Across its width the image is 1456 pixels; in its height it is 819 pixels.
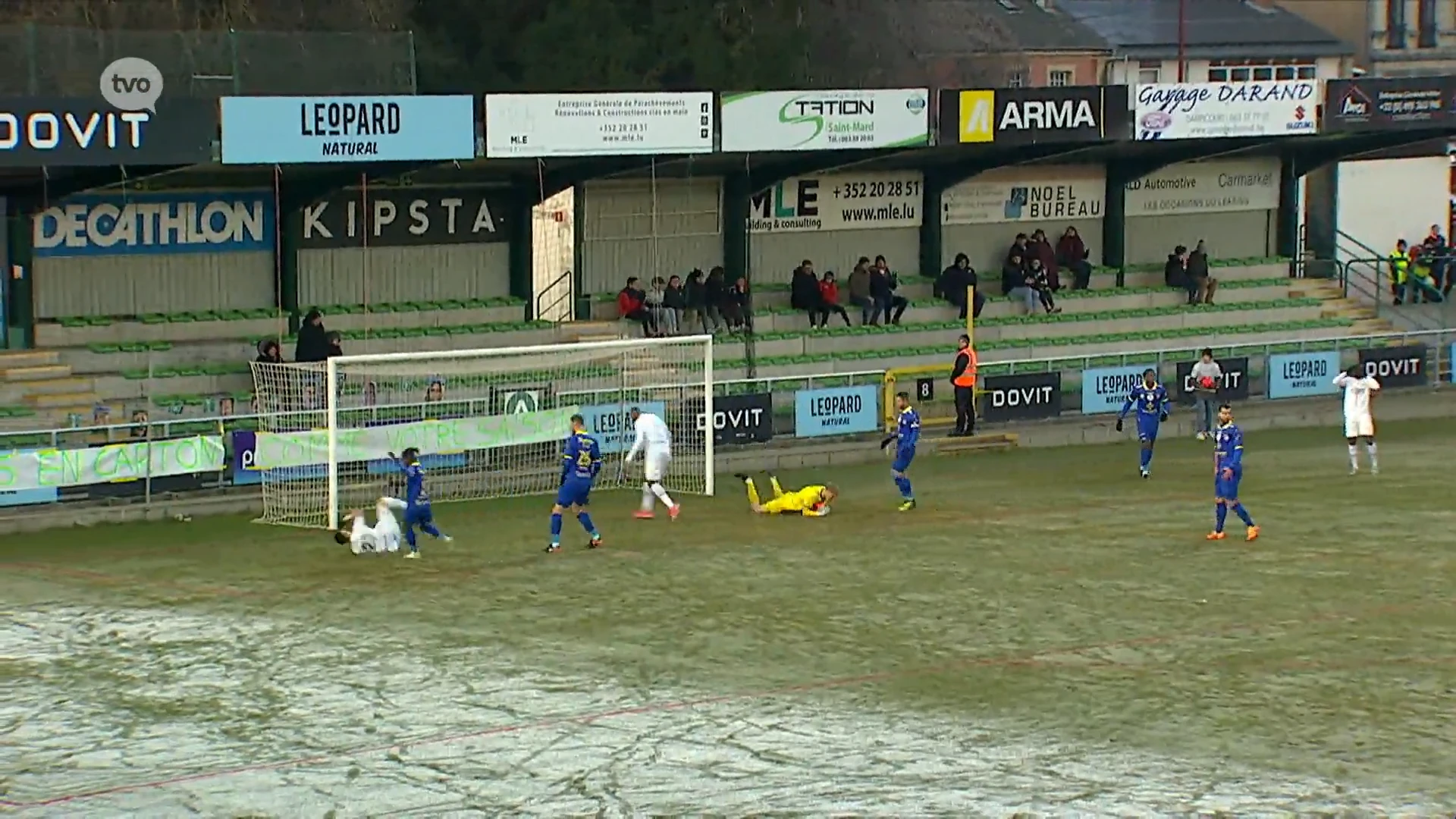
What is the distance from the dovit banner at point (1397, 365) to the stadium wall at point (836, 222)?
28.7 ft

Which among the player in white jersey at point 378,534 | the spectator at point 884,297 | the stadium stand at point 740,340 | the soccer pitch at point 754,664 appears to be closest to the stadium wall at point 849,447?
the soccer pitch at point 754,664

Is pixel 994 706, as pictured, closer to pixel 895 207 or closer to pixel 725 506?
pixel 725 506

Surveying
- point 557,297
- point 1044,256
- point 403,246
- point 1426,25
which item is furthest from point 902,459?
point 1426,25

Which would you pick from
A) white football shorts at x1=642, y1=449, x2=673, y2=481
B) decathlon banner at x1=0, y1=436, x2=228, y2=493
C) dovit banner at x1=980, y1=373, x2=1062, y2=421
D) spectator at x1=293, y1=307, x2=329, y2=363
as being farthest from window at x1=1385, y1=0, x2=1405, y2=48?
decathlon banner at x1=0, y1=436, x2=228, y2=493

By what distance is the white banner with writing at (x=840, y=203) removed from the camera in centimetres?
3853

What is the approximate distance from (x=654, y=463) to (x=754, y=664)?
26.9 ft

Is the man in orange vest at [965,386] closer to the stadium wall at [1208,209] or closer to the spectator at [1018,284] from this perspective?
the spectator at [1018,284]

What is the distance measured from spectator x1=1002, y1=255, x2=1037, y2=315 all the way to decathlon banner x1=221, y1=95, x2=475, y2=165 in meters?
12.1

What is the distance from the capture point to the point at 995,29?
66.5m

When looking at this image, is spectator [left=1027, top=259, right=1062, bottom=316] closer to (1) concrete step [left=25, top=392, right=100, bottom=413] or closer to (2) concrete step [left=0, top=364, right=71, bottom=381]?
(1) concrete step [left=25, top=392, right=100, bottom=413]

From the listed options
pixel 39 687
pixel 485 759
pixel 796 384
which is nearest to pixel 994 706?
pixel 485 759

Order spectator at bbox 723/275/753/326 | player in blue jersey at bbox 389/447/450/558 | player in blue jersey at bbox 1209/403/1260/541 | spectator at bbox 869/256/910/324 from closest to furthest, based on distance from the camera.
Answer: player in blue jersey at bbox 389/447/450/558, player in blue jersey at bbox 1209/403/1260/541, spectator at bbox 723/275/753/326, spectator at bbox 869/256/910/324

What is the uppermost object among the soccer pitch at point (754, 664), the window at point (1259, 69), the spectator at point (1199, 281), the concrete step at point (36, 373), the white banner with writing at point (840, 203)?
the window at point (1259, 69)

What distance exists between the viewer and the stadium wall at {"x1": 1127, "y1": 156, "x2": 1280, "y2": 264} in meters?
43.1
